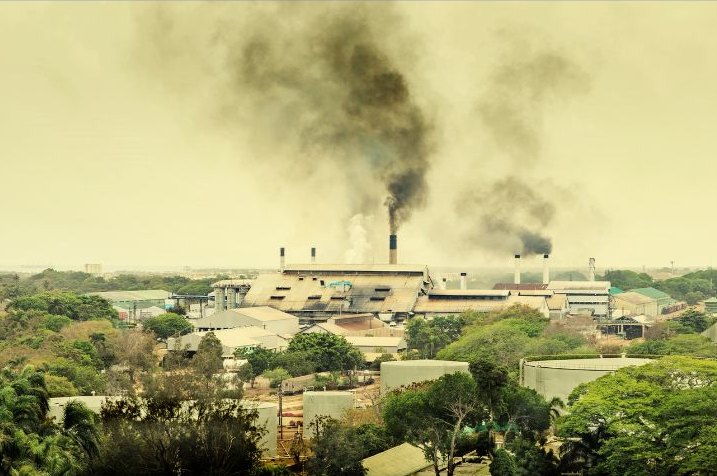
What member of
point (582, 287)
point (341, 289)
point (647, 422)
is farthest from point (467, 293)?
point (647, 422)

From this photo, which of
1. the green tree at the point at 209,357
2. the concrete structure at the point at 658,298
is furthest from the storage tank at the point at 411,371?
the concrete structure at the point at 658,298

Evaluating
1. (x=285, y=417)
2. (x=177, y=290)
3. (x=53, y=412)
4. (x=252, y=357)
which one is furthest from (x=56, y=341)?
(x=177, y=290)

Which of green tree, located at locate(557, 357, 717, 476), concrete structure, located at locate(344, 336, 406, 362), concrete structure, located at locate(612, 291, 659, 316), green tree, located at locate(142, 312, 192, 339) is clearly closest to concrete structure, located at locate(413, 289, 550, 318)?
concrete structure, located at locate(344, 336, 406, 362)

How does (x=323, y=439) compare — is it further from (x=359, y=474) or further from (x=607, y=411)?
(x=607, y=411)

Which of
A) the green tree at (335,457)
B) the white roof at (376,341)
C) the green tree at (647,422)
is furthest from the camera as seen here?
the white roof at (376,341)

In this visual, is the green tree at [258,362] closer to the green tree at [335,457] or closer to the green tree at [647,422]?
the green tree at [647,422]

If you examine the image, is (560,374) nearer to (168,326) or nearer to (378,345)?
(378,345)
